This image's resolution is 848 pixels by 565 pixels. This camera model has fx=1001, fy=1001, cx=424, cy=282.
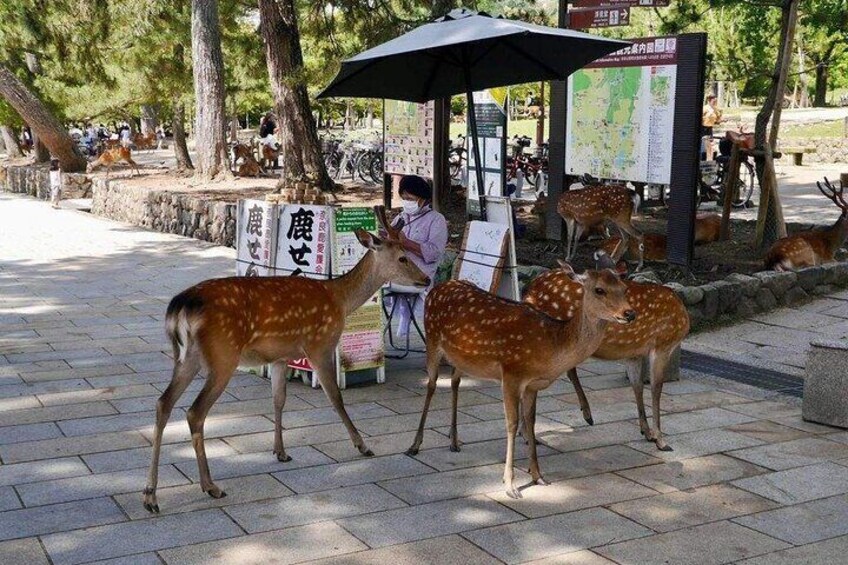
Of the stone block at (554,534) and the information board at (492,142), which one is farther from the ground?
the information board at (492,142)

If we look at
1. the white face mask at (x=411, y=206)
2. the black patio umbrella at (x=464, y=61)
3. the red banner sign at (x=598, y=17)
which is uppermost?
the red banner sign at (x=598, y=17)

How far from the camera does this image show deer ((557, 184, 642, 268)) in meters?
8.76

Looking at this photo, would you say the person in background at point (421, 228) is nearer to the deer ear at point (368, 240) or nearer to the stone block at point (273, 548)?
the deer ear at point (368, 240)

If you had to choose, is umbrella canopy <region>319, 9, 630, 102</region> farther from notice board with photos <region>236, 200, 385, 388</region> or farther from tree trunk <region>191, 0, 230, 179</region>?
tree trunk <region>191, 0, 230, 179</region>

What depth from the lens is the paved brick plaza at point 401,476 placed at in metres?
3.93

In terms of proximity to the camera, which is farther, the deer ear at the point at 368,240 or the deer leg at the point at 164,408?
the deer ear at the point at 368,240

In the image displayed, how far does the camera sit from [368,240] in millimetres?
5250

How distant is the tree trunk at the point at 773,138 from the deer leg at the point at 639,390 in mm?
4620

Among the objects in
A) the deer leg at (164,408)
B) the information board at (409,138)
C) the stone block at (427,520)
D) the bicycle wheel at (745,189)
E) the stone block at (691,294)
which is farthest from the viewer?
the bicycle wheel at (745,189)

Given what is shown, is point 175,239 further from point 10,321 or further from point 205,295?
point 205,295

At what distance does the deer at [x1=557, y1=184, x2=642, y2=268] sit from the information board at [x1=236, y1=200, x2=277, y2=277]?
3407 millimetres

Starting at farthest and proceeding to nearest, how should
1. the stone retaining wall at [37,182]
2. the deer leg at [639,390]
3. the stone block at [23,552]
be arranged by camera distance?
the stone retaining wall at [37,182]
the deer leg at [639,390]
the stone block at [23,552]

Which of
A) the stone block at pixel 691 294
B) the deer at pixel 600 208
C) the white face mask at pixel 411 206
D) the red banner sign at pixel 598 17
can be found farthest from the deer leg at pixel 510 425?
the red banner sign at pixel 598 17

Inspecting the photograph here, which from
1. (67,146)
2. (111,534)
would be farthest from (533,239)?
(67,146)
